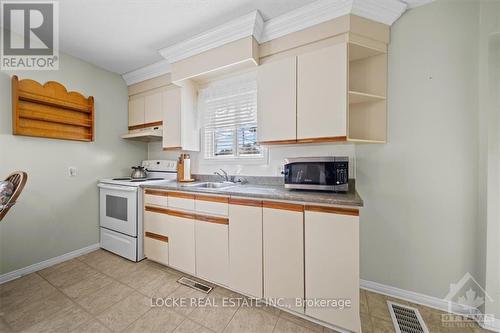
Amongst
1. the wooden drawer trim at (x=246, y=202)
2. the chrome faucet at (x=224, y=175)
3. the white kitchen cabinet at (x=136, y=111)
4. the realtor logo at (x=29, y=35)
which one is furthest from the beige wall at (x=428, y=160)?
the realtor logo at (x=29, y=35)

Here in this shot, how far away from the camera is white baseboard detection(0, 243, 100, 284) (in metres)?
1.89

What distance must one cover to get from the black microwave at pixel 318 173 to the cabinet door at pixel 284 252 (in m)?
0.32

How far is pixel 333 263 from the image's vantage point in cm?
129

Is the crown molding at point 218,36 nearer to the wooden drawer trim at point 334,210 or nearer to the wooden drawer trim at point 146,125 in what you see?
the wooden drawer trim at point 146,125

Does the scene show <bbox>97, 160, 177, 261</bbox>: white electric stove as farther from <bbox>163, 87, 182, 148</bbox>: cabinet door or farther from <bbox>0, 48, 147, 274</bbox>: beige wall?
<bbox>163, 87, 182, 148</bbox>: cabinet door

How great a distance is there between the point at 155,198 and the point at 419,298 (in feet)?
8.74

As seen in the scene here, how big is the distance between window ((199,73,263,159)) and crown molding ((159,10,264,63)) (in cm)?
45

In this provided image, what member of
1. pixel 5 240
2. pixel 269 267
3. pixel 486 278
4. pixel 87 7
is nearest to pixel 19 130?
pixel 5 240

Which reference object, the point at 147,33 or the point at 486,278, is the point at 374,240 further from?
the point at 147,33

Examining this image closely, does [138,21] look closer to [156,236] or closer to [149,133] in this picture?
[149,133]

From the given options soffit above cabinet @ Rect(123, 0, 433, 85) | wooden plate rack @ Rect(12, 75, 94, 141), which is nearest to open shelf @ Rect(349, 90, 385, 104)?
soffit above cabinet @ Rect(123, 0, 433, 85)

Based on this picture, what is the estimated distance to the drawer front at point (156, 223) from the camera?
81.0 inches

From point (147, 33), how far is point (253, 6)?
1.18 meters

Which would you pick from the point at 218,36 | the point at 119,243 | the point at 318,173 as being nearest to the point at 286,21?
the point at 218,36
